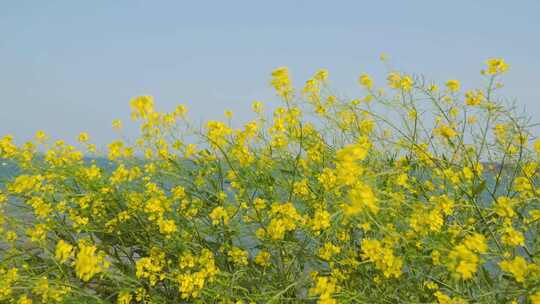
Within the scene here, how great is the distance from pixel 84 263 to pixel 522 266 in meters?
1.50

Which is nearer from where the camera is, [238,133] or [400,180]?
[400,180]

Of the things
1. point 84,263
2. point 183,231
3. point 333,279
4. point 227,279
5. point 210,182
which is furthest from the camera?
point 210,182

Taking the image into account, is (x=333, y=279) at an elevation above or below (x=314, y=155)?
below

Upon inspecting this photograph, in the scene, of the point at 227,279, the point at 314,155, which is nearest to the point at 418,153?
the point at 314,155

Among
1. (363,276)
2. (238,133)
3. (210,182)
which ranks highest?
(238,133)

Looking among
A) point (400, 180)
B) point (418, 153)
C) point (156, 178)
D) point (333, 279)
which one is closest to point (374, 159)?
point (418, 153)

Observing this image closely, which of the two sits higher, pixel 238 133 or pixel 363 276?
pixel 238 133

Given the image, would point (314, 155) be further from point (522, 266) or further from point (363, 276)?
point (522, 266)

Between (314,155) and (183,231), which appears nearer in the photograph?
(183,231)

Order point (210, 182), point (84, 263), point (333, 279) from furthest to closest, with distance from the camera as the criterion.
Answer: point (210, 182), point (333, 279), point (84, 263)

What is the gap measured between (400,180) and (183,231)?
1.24 meters

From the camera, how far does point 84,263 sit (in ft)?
6.90

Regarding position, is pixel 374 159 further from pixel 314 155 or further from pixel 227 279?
pixel 227 279

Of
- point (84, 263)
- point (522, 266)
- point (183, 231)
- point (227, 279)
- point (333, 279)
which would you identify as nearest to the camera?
point (522, 266)
